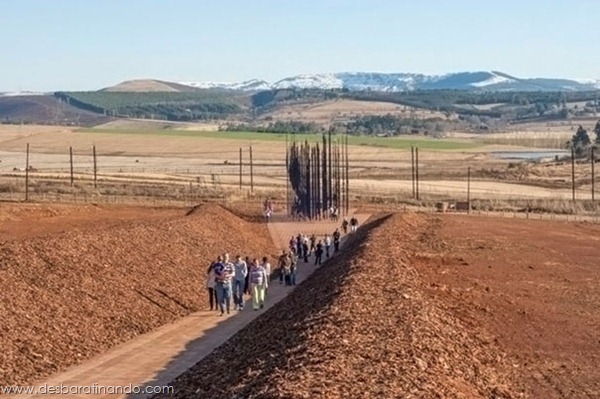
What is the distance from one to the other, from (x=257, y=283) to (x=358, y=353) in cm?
1259

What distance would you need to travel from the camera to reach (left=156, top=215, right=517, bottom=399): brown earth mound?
13617 mm

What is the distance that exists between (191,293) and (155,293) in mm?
1612

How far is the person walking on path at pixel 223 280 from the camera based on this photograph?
26844 mm

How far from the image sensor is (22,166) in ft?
398

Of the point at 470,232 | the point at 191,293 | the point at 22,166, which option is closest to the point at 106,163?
the point at 22,166

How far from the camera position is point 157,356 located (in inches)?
867

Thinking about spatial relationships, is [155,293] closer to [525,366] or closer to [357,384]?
[525,366]

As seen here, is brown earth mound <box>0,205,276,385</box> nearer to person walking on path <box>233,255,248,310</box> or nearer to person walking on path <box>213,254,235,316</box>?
person walking on path <box>213,254,235,316</box>

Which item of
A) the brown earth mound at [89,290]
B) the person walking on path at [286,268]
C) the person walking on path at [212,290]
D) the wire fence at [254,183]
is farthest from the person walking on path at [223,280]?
the wire fence at [254,183]

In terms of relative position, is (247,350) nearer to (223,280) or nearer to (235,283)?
(223,280)

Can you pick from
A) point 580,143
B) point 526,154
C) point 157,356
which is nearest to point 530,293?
point 157,356

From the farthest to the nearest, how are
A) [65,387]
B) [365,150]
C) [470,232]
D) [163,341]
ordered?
[365,150], [470,232], [163,341], [65,387]

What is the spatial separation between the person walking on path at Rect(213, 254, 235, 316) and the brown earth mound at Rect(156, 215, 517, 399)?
2.44 metres

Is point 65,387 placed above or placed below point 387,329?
below
